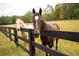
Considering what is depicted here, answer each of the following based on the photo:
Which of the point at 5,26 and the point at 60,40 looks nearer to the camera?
the point at 60,40

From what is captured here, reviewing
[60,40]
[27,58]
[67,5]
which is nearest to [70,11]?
[67,5]

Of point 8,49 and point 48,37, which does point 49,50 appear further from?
point 8,49

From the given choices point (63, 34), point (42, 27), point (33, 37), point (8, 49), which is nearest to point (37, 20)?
point (42, 27)

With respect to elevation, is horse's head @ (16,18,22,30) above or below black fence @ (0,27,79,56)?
above

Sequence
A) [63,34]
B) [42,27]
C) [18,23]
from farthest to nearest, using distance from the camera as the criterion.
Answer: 1. [18,23]
2. [42,27]
3. [63,34]

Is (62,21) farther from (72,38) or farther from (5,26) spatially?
(5,26)

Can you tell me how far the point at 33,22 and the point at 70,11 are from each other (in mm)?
475

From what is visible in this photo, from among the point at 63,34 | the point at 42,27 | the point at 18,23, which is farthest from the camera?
the point at 18,23

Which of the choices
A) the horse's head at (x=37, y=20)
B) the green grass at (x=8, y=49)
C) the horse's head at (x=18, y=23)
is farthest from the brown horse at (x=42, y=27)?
the green grass at (x=8, y=49)

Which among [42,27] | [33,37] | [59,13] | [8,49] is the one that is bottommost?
[8,49]

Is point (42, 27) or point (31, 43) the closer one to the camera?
point (42, 27)

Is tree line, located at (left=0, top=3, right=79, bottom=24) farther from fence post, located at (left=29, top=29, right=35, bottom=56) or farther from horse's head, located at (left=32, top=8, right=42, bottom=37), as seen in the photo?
fence post, located at (left=29, top=29, right=35, bottom=56)


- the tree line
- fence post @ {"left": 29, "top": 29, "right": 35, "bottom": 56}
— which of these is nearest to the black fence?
Result: fence post @ {"left": 29, "top": 29, "right": 35, "bottom": 56}

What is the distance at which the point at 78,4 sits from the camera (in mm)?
2762
